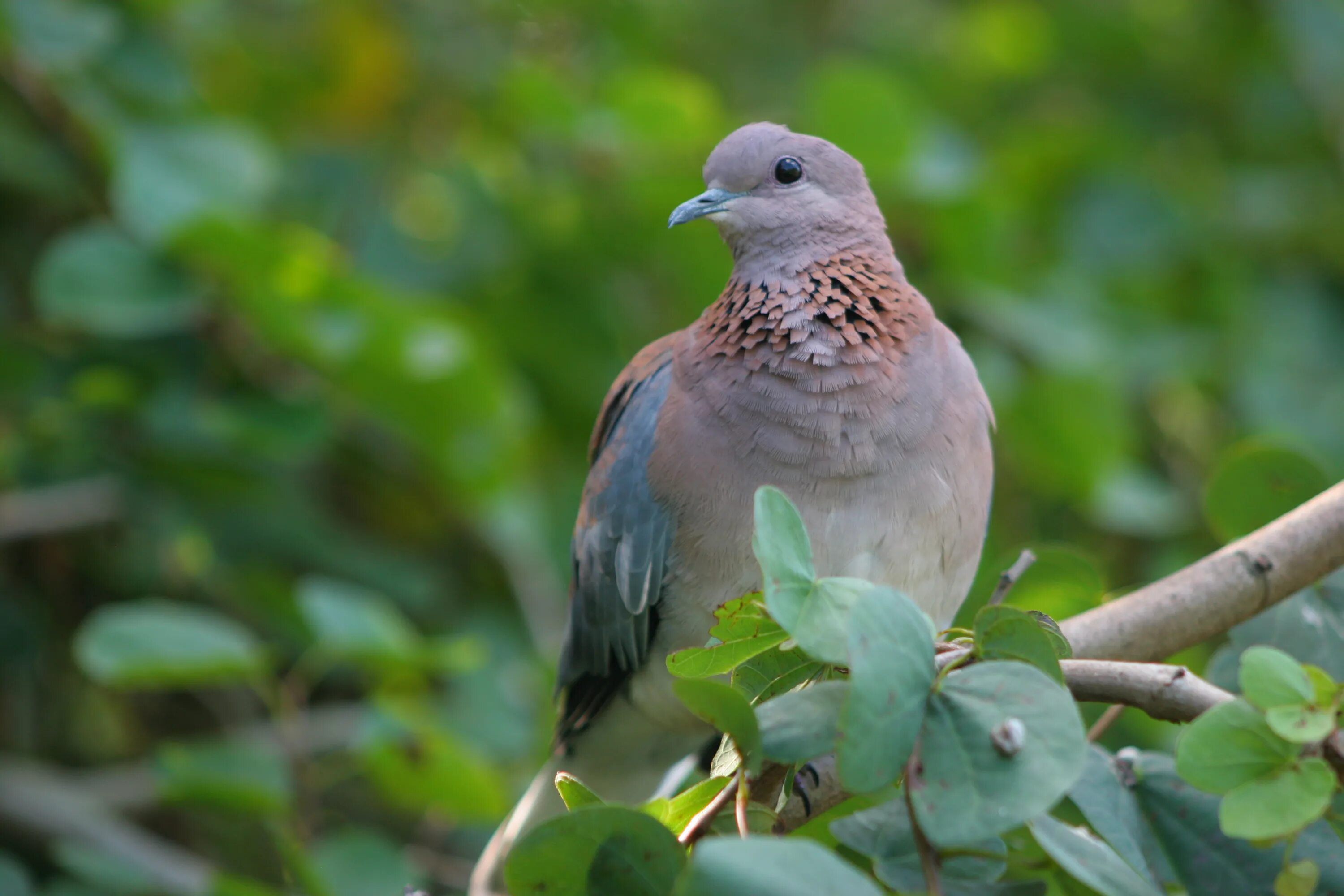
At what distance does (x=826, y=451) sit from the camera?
1579 mm

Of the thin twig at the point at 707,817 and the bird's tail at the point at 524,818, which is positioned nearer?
the thin twig at the point at 707,817

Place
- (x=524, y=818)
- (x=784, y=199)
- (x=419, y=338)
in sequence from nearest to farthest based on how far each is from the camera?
(x=784, y=199)
(x=524, y=818)
(x=419, y=338)

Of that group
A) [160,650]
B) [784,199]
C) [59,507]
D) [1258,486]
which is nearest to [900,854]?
[1258,486]

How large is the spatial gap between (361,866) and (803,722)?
1.45m

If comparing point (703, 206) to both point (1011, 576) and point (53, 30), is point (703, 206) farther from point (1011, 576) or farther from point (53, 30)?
point (53, 30)

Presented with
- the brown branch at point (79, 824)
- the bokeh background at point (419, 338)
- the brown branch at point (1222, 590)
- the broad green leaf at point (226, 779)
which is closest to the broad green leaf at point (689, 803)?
the brown branch at point (1222, 590)

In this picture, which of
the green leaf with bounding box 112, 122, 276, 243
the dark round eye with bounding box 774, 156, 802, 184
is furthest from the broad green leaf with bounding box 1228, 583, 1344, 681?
the green leaf with bounding box 112, 122, 276, 243

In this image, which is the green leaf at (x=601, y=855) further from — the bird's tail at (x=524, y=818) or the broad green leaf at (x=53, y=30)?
the broad green leaf at (x=53, y=30)

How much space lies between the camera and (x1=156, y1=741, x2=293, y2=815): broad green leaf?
2156mm

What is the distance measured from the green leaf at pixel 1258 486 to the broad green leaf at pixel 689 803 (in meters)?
0.84

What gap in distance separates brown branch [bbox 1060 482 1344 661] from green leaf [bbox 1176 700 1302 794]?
42 centimetres

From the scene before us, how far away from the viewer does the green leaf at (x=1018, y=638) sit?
93cm

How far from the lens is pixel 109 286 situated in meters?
2.48

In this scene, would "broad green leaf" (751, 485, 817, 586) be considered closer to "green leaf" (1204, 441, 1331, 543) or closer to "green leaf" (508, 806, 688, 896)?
"green leaf" (508, 806, 688, 896)
